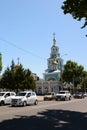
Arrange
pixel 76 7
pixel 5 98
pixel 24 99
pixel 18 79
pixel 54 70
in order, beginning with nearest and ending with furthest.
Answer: pixel 76 7, pixel 24 99, pixel 5 98, pixel 18 79, pixel 54 70

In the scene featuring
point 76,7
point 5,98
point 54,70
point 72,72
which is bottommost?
point 5,98

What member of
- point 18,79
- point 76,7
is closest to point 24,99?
point 76,7

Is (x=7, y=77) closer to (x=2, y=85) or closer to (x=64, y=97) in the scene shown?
(x=2, y=85)

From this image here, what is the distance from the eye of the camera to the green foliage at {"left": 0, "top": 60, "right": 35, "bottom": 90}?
65.3 metres

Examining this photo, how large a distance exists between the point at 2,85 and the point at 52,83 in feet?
159

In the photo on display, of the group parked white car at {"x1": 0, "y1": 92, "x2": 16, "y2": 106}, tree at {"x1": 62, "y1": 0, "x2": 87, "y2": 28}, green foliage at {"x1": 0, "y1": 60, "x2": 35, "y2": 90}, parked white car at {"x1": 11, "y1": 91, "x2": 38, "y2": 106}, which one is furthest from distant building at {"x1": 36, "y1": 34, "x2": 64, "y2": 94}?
tree at {"x1": 62, "y1": 0, "x2": 87, "y2": 28}

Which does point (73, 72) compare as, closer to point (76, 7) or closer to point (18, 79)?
point (18, 79)

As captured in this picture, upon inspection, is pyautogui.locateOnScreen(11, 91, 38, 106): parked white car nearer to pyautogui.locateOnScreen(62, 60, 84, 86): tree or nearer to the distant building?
the distant building

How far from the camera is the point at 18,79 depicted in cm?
6544

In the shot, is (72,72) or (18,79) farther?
(72,72)

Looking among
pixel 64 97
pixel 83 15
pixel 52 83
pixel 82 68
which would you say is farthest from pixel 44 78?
pixel 83 15

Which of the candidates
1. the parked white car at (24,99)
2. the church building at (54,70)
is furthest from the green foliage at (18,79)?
the church building at (54,70)

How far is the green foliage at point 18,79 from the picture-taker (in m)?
65.3

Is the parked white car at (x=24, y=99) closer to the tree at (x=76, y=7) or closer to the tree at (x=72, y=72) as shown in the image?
the tree at (x=76, y=7)
